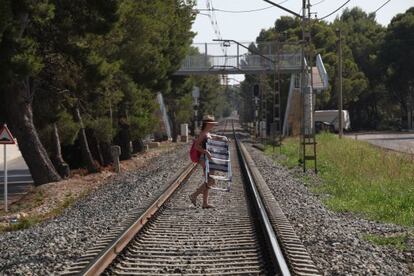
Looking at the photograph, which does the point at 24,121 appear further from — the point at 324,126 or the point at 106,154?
the point at 324,126

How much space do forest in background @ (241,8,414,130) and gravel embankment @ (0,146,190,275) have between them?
202ft

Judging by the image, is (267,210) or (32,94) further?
(32,94)

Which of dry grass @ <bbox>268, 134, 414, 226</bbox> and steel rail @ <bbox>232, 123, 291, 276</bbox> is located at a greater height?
steel rail @ <bbox>232, 123, 291, 276</bbox>

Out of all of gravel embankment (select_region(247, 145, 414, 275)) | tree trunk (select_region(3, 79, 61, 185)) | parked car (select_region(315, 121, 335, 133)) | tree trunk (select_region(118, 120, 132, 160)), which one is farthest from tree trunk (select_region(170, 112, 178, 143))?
→ gravel embankment (select_region(247, 145, 414, 275))

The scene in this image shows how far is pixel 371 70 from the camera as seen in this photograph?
95.0m

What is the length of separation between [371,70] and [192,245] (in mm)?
88806

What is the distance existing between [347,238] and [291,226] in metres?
1.41

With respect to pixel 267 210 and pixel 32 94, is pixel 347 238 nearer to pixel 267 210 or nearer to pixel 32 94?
pixel 267 210

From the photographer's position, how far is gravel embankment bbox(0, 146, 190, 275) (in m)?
8.79

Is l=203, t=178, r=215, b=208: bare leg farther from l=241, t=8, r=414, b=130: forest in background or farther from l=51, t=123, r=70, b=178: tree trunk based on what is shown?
l=241, t=8, r=414, b=130: forest in background

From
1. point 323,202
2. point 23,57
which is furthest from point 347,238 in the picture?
point 23,57

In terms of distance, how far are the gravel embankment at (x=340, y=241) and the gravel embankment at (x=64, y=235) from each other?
3.29 m

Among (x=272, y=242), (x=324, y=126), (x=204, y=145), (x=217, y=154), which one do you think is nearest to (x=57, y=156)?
(x=217, y=154)

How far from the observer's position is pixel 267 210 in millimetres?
13656
